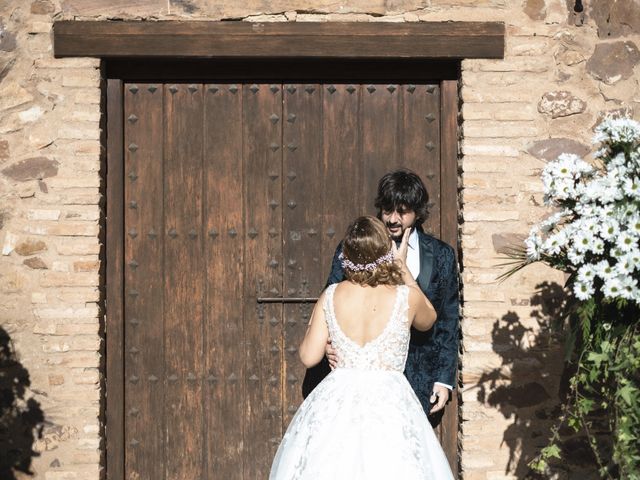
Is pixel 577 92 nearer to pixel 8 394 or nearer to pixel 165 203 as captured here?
pixel 165 203

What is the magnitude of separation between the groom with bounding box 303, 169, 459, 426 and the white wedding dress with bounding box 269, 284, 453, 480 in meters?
0.49

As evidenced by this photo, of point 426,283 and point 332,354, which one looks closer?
point 332,354

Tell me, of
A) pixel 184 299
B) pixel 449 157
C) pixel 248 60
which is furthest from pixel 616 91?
pixel 184 299

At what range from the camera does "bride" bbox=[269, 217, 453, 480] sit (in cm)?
379

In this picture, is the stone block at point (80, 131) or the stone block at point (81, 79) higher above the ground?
the stone block at point (81, 79)

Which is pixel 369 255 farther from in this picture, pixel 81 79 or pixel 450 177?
pixel 81 79

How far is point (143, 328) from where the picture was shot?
4816 millimetres

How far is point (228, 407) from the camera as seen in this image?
189 inches

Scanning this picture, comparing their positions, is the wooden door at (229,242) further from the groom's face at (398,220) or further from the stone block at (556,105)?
the stone block at (556,105)

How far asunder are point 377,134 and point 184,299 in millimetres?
1386

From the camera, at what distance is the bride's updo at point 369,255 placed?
3.90 meters

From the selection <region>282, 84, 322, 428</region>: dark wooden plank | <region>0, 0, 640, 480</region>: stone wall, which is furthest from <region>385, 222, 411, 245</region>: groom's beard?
<region>282, 84, 322, 428</region>: dark wooden plank

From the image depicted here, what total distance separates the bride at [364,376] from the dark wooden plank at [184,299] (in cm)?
92

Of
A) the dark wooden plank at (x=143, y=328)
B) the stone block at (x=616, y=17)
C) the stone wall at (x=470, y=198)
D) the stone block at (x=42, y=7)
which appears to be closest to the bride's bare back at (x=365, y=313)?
the stone wall at (x=470, y=198)
